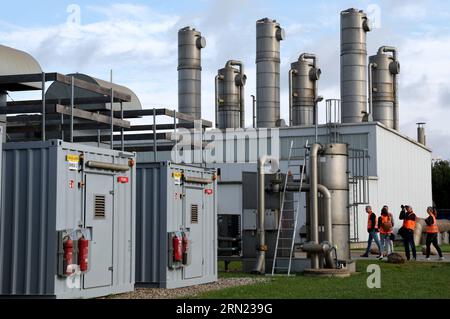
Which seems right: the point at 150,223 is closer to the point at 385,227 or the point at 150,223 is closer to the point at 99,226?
the point at 99,226

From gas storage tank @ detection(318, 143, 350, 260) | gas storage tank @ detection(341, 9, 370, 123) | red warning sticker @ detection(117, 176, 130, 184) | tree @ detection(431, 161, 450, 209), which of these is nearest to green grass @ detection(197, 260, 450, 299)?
gas storage tank @ detection(318, 143, 350, 260)

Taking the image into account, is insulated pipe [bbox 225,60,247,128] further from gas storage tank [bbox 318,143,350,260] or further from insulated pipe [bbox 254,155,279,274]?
insulated pipe [bbox 254,155,279,274]

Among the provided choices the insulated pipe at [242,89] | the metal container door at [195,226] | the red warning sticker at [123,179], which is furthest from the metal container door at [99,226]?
the insulated pipe at [242,89]

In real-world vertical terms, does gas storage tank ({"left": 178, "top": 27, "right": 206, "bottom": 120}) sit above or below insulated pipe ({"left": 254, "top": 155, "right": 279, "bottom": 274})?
above

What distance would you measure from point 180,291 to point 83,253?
2964 millimetres

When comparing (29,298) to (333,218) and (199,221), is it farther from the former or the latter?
(333,218)

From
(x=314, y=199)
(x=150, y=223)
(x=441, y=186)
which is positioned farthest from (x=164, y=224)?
(x=441, y=186)

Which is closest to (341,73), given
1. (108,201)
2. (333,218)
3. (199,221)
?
(333,218)

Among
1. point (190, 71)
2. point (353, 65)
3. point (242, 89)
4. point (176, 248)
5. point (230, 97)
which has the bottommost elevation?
point (176, 248)

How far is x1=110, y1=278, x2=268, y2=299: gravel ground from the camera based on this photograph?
580 inches

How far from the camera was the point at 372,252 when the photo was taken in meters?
30.9

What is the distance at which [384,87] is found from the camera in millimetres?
47594

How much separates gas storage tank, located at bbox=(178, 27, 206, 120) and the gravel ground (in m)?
31.1

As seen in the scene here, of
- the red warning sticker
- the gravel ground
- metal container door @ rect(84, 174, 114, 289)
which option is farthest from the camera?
the red warning sticker
